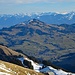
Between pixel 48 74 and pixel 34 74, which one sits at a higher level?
pixel 34 74

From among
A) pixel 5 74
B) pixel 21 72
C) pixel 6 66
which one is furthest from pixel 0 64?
pixel 5 74

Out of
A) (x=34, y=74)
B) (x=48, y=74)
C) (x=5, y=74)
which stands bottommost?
(x=48, y=74)

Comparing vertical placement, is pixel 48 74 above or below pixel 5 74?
below

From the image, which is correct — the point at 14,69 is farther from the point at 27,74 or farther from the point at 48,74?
the point at 48,74

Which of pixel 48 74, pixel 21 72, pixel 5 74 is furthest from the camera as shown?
pixel 48 74

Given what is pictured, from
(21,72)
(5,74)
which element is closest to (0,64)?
(21,72)

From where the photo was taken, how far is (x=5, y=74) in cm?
12862

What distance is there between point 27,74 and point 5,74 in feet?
101

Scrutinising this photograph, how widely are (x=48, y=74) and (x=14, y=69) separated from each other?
4047 centimetres

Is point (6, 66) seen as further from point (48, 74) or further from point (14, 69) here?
point (48, 74)

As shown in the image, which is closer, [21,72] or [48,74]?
[21,72]

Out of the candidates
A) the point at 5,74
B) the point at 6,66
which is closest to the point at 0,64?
the point at 6,66

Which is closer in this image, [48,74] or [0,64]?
[0,64]

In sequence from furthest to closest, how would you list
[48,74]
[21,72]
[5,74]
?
[48,74] < [21,72] < [5,74]
